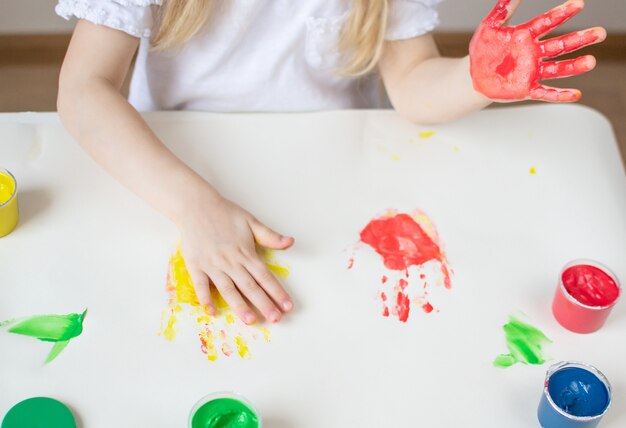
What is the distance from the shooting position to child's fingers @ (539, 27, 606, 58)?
2.90ft

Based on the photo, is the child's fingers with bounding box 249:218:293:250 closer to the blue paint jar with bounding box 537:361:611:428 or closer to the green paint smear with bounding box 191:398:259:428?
the green paint smear with bounding box 191:398:259:428

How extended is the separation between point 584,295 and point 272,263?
365 mm

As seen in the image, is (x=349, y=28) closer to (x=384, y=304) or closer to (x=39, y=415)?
(x=384, y=304)

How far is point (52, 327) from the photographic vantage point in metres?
0.88

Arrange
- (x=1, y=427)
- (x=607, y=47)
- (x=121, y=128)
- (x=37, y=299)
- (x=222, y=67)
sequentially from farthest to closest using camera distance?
(x=607, y=47) < (x=222, y=67) < (x=121, y=128) < (x=37, y=299) < (x=1, y=427)

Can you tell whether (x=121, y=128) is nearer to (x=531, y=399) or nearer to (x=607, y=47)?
(x=531, y=399)

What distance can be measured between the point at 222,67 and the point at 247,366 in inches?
20.4

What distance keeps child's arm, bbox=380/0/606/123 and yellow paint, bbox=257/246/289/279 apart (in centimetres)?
30

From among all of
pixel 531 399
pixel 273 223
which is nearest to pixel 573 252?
pixel 531 399

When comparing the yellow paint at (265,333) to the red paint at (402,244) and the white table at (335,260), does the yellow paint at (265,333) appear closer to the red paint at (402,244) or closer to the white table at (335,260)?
the white table at (335,260)

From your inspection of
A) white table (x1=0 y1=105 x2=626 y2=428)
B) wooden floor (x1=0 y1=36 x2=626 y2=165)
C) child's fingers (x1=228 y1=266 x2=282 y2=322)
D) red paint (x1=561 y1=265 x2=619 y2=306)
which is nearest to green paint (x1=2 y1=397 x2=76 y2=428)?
white table (x1=0 y1=105 x2=626 y2=428)

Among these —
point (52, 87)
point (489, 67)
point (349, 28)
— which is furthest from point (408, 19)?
point (52, 87)

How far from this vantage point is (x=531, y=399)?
86cm

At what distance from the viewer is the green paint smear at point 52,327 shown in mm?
875
